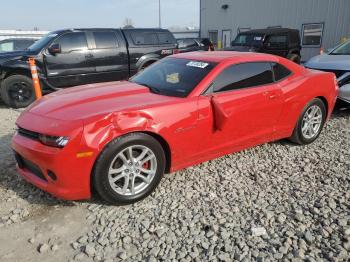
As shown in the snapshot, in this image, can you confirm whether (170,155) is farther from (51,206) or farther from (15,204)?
(15,204)

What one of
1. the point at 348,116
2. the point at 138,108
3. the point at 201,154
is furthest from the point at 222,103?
the point at 348,116

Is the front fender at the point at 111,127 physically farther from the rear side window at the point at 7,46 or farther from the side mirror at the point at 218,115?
the rear side window at the point at 7,46

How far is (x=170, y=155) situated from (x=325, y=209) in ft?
5.45

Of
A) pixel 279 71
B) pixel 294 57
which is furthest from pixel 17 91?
pixel 294 57

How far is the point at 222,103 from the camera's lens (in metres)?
3.72

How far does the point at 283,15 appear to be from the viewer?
59.4 feet

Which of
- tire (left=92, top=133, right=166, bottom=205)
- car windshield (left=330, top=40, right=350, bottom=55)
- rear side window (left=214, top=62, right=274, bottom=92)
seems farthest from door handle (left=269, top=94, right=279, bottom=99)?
car windshield (left=330, top=40, right=350, bottom=55)

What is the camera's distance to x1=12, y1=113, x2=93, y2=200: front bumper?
2.92 meters

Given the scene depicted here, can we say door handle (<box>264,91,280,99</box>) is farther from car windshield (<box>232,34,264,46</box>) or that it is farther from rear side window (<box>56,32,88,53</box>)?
car windshield (<box>232,34,264,46</box>)

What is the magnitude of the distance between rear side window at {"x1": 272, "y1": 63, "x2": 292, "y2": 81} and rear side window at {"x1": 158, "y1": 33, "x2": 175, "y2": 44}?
18.5 ft

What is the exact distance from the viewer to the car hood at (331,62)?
20.6 ft

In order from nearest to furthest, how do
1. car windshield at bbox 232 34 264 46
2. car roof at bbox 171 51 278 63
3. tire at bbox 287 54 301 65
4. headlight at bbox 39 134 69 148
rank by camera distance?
headlight at bbox 39 134 69 148, car roof at bbox 171 51 278 63, car windshield at bbox 232 34 264 46, tire at bbox 287 54 301 65

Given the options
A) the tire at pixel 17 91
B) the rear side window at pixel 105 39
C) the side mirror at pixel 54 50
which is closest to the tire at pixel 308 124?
the rear side window at pixel 105 39

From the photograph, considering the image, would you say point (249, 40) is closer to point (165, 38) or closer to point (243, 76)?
point (165, 38)
